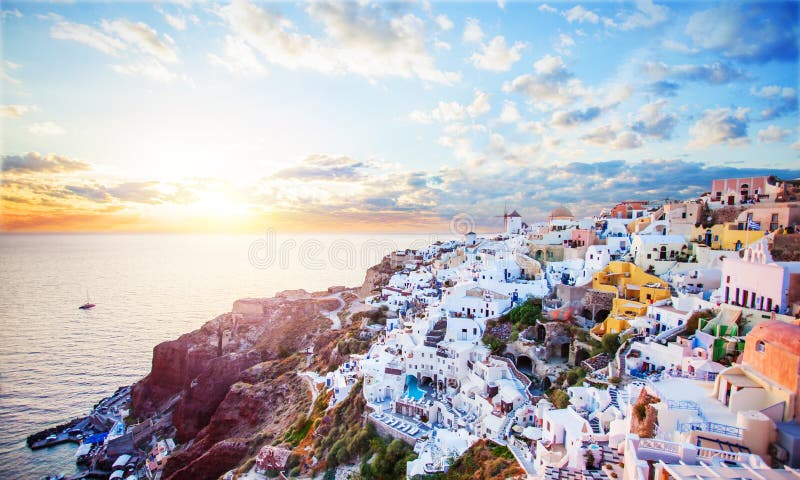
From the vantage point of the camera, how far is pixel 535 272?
31.2 m

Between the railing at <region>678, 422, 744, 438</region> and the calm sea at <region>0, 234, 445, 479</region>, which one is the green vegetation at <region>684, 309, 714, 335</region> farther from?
the calm sea at <region>0, 234, 445, 479</region>

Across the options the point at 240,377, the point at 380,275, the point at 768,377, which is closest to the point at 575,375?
the point at 768,377

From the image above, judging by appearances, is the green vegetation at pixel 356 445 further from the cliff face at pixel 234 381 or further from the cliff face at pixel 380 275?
the cliff face at pixel 380 275

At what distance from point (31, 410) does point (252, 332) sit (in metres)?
20.4

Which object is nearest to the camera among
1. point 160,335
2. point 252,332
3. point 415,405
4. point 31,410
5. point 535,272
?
point 415,405

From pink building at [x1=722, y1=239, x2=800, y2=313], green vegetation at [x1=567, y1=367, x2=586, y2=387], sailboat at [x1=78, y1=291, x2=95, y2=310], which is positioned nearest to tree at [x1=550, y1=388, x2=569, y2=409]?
green vegetation at [x1=567, y1=367, x2=586, y2=387]

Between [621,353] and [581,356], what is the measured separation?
3.20 meters

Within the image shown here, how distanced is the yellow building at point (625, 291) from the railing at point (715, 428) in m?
11.8

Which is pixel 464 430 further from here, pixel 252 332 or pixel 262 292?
pixel 262 292

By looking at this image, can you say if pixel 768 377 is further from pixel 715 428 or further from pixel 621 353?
pixel 621 353

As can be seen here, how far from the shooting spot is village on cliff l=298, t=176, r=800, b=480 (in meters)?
8.87

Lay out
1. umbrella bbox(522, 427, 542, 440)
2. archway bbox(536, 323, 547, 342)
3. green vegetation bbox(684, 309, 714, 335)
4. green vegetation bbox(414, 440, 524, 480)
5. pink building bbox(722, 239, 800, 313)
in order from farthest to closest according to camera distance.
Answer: archway bbox(536, 323, 547, 342) < green vegetation bbox(684, 309, 714, 335) < umbrella bbox(522, 427, 542, 440) < pink building bbox(722, 239, 800, 313) < green vegetation bbox(414, 440, 524, 480)

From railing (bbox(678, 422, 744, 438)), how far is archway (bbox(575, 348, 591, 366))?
11.6m

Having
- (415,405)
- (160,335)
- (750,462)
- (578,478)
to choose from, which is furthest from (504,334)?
(160,335)
